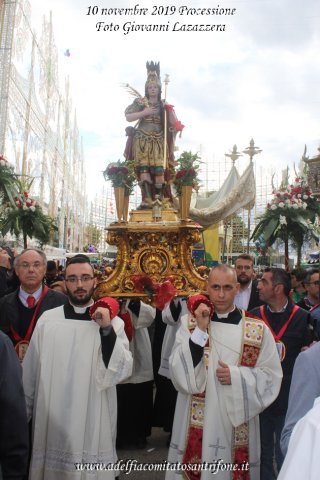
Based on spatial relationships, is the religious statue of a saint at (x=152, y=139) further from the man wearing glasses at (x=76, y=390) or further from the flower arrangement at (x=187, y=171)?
the man wearing glasses at (x=76, y=390)

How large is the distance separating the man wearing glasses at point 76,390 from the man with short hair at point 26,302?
49cm

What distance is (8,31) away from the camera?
1373 cm

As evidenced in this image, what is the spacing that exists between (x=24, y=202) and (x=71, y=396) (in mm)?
5559

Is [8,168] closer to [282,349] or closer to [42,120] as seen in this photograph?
[282,349]

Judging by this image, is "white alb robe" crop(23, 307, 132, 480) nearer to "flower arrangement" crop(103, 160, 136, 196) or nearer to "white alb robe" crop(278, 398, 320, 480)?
"white alb robe" crop(278, 398, 320, 480)

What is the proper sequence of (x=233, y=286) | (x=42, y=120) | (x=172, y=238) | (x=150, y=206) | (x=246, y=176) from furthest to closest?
(x=42, y=120), (x=246, y=176), (x=150, y=206), (x=172, y=238), (x=233, y=286)

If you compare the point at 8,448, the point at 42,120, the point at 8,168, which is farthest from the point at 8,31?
the point at 8,448

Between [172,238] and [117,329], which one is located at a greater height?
[172,238]

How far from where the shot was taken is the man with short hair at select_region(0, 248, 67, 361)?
3.57 metres

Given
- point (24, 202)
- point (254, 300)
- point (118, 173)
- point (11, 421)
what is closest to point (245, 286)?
point (254, 300)

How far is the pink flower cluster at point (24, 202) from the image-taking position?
25.7 feet

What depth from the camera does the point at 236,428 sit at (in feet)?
9.30

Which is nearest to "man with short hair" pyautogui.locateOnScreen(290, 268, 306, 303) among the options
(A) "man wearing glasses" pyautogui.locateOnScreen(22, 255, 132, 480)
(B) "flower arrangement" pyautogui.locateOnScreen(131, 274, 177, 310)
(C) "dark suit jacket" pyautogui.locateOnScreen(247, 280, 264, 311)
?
(C) "dark suit jacket" pyautogui.locateOnScreen(247, 280, 264, 311)

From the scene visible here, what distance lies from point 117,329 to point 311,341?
65.3 inches
